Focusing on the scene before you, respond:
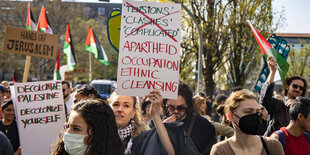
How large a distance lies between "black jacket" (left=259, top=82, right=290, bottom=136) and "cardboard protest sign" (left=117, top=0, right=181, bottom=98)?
144cm

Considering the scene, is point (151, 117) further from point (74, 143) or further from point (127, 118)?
point (74, 143)

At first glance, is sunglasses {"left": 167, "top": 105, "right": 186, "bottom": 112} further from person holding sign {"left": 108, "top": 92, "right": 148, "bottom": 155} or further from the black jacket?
the black jacket

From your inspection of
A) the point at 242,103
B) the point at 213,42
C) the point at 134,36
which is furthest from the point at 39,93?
the point at 213,42

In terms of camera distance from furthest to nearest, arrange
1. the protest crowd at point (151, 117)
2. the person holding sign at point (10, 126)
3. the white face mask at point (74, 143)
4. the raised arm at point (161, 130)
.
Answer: the person holding sign at point (10, 126)
the raised arm at point (161, 130)
the protest crowd at point (151, 117)
the white face mask at point (74, 143)

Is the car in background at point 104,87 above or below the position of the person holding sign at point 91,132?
below

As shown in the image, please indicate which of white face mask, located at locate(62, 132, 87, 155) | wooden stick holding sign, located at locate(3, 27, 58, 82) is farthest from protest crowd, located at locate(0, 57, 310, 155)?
wooden stick holding sign, located at locate(3, 27, 58, 82)

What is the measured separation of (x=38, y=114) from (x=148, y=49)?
6.22 ft

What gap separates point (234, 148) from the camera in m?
3.12

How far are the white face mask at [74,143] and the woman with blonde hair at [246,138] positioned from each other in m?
1.01

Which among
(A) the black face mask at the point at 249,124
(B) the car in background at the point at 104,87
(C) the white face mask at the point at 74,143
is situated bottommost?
(B) the car in background at the point at 104,87

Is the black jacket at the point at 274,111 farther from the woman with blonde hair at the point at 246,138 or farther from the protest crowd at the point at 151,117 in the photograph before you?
the woman with blonde hair at the point at 246,138

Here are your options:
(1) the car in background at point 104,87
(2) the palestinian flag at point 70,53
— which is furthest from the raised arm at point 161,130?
(1) the car in background at point 104,87

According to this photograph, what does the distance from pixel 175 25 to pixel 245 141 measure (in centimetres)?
127

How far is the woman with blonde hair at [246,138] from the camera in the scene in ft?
10.2
